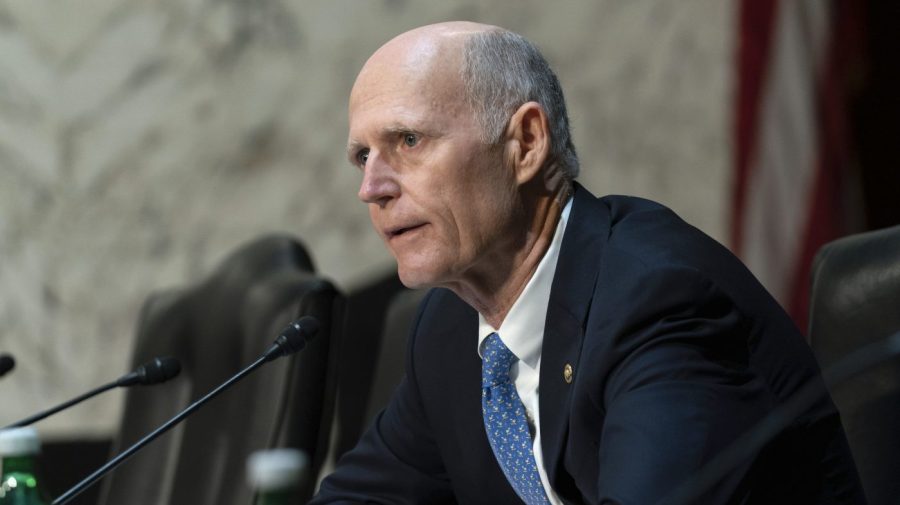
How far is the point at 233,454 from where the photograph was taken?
2.50 m

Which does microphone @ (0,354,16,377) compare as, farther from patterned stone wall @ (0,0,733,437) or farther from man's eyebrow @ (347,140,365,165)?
patterned stone wall @ (0,0,733,437)

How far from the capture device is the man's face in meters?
1.93

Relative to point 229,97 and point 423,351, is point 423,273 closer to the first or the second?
point 423,351

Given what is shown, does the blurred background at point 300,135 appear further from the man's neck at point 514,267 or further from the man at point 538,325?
the man's neck at point 514,267

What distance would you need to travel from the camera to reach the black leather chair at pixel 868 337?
196 centimetres

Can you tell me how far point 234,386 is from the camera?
259cm

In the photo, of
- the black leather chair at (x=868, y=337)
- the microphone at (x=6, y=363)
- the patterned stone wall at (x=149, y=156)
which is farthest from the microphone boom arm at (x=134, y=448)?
the patterned stone wall at (x=149, y=156)

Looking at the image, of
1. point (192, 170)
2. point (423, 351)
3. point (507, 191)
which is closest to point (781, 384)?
point (507, 191)

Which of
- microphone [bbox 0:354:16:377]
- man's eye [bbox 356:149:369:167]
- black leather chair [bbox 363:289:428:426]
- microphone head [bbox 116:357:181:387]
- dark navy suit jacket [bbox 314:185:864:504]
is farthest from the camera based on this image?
black leather chair [bbox 363:289:428:426]

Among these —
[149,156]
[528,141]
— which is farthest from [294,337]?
[149,156]

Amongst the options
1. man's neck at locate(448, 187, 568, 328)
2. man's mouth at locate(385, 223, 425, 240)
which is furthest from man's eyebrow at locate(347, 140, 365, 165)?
man's neck at locate(448, 187, 568, 328)

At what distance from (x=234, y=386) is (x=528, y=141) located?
91 centimetres

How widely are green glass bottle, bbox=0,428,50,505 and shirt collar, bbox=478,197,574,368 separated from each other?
781 mm

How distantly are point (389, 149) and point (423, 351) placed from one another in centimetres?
39
